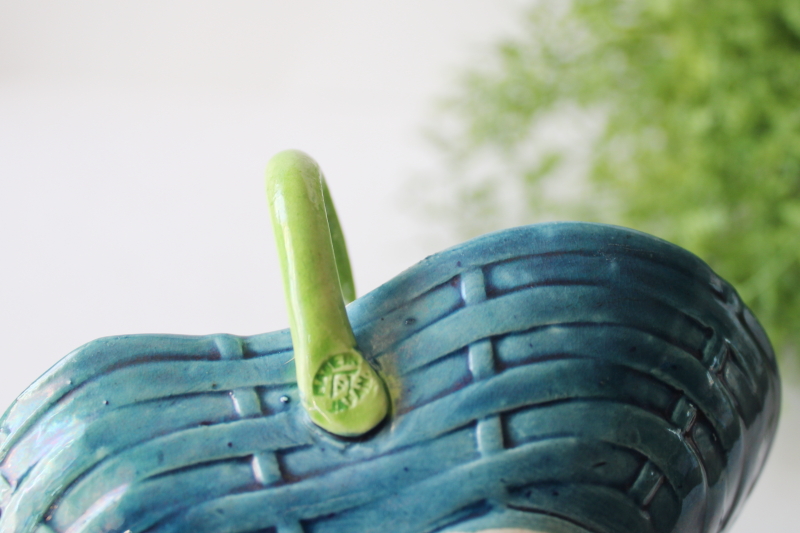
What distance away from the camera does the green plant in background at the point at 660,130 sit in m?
0.67

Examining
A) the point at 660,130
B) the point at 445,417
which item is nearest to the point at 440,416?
the point at 445,417

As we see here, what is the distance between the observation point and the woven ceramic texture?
23cm

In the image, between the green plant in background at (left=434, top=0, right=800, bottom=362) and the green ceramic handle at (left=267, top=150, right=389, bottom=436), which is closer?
the green ceramic handle at (left=267, top=150, right=389, bottom=436)

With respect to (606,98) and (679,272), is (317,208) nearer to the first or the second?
(679,272)

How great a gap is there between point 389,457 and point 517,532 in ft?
0.15

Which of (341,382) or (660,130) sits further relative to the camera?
(660,130)

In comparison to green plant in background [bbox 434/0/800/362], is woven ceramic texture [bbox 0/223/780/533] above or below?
below

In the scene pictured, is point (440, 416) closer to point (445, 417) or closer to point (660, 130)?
point (445, 417)

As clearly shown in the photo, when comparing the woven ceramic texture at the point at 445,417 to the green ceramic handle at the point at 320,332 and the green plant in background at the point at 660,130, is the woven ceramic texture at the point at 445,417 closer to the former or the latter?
the green ceramic handle at the point at 320,332

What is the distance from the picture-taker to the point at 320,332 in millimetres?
237

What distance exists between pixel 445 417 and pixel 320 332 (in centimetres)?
5

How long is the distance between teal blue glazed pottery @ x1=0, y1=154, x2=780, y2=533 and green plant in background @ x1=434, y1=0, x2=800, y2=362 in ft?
1.56

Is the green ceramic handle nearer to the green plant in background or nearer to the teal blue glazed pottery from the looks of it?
the teal blue glazed pottery

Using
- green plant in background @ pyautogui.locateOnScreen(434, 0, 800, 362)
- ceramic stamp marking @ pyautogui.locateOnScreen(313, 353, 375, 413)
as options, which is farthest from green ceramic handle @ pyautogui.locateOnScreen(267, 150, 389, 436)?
green plant in background @ pyautogui.locateOnScreen(434, 0, 800, 362)
